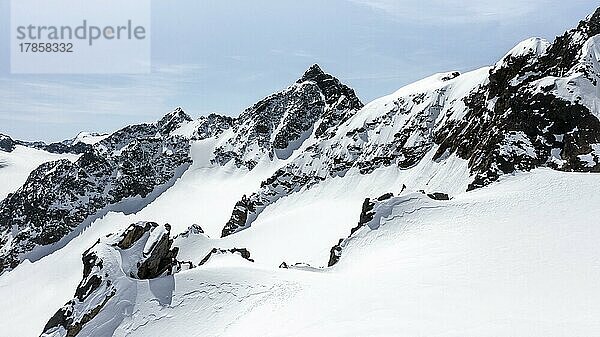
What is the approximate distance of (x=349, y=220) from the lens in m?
53.9

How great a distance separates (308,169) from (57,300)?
153 ft

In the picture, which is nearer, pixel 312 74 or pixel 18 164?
pixel 312 74

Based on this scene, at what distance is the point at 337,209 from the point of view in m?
62.9

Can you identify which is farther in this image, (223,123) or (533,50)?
(223,123)

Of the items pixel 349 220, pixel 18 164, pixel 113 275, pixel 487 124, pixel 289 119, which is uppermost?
pixel 487 124

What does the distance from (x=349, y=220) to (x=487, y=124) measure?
19919mm

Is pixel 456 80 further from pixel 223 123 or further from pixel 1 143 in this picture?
pixel 1 143

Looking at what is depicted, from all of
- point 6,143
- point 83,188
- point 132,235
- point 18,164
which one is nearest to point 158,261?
point 132,235

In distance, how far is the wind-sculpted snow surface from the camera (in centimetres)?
3947

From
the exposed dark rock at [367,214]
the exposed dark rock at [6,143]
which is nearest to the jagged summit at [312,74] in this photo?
the exposed dark rock at [367,214]

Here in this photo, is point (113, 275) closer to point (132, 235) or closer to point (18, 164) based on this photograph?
point (132, 235)

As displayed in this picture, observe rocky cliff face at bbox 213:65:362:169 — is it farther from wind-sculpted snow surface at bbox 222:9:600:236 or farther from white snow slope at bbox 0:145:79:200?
white snow slope at bbox 0:145:79:200

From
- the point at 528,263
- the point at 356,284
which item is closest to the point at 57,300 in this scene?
the point at 356,284

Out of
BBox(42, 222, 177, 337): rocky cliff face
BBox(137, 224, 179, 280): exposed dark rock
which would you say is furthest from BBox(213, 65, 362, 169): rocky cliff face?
BBox(42, 222, 177, 337): rocky cliff face
